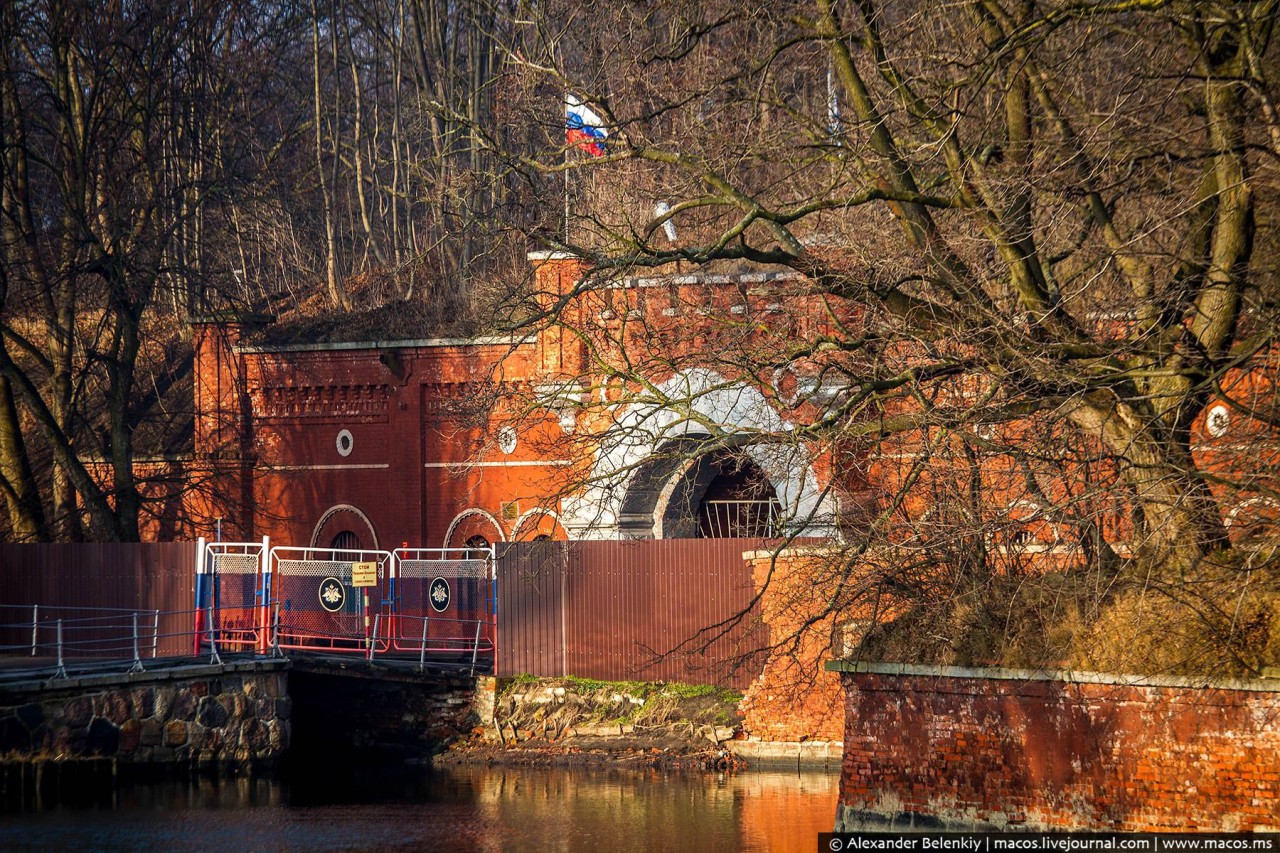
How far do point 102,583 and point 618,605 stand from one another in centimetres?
Result: 946

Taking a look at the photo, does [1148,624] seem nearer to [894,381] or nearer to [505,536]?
[894,381]

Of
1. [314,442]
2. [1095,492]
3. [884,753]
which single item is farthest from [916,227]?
[314,442]

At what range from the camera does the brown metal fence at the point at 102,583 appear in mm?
22969

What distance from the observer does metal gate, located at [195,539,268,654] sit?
69.1 feet

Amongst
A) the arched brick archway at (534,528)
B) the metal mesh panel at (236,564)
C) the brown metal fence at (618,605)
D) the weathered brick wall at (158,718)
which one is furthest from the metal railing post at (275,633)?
the arched brick archway at (534,528)

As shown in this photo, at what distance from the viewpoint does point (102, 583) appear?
23828 mm

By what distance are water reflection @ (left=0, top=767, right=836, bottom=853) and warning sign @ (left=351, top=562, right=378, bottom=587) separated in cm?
305

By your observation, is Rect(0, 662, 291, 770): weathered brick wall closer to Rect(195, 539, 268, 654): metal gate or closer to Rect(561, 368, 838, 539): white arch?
Rect(195, 539, 268, 654): metal gate

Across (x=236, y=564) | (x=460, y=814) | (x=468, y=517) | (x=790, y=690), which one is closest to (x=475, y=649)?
(x=236, y=564)

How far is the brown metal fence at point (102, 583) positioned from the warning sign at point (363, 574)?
120 inches

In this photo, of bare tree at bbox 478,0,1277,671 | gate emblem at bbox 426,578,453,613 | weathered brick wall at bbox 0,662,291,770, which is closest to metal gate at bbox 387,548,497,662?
gate emblem at bbox 426,578,453,613

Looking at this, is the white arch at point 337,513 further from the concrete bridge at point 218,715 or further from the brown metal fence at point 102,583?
the concrete bridge at point 218,715

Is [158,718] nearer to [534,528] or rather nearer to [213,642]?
[213,642]

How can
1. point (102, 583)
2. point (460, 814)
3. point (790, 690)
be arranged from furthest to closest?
point (102, 583) < point (790, 690) < point (460, 814)
